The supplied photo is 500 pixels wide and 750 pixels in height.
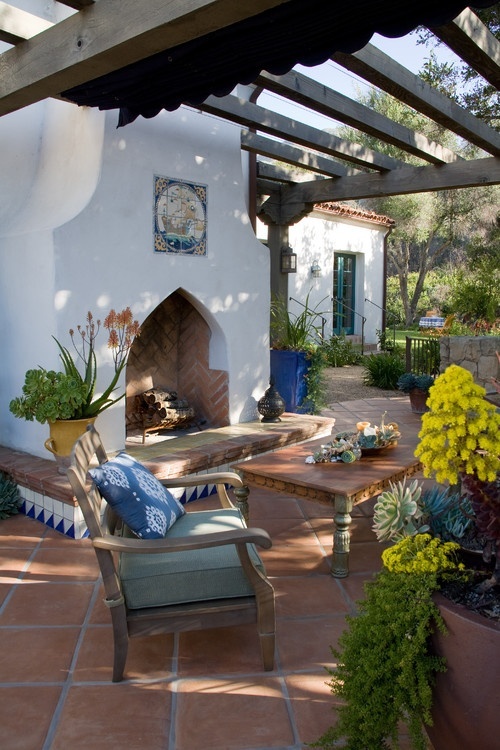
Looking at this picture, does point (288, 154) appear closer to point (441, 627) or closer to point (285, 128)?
point (285, 128)

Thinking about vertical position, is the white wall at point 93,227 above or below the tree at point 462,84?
below

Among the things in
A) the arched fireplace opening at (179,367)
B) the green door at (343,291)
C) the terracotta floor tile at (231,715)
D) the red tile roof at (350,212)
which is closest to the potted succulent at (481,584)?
the terracotta floor tile at (231,715)

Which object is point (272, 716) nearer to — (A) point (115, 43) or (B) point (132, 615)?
(B) point (132, 615)

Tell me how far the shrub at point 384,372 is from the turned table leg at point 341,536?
253 inches

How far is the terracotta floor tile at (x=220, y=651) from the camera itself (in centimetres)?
258

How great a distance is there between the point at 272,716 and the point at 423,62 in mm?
7173

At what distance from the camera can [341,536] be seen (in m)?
3.37

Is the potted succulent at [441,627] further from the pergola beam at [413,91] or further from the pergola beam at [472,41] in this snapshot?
the pergola beam at [413,91]

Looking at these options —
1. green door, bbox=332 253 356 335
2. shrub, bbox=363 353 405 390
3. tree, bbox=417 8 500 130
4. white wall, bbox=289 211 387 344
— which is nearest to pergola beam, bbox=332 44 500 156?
tree, bbox=417 8 500 130

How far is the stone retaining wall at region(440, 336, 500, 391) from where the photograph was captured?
776 centimetres

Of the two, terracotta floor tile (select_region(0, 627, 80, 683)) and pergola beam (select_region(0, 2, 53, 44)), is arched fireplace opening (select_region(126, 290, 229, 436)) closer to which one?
terracotta floor tile (select_region(0, 627, 80, 683))

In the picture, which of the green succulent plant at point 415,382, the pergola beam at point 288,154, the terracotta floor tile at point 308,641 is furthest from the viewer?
the green succulent plant at point 415,382

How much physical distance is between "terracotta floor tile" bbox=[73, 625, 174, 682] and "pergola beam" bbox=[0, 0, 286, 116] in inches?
98.6

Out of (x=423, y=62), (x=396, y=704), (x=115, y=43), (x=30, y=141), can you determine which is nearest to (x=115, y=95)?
(x=115, y=43)
